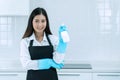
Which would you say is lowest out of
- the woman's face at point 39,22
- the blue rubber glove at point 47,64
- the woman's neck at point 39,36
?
the blue rubber glove at point 47,64

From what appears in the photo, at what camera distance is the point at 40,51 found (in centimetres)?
227

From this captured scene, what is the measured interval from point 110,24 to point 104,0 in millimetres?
335

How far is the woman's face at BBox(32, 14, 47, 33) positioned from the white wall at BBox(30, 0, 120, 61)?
1.41m

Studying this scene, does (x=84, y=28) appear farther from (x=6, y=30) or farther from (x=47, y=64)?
(x=47, y=64)

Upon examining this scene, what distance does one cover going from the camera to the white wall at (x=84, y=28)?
365 centimetres

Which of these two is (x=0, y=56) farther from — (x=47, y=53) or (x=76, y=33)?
(x=47, y=53)

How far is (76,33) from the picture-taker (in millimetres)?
3672

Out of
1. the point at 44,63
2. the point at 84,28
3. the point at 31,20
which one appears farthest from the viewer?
the point at 84,28

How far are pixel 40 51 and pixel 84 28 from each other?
150cm

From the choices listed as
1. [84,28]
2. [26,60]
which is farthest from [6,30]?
[26,60]

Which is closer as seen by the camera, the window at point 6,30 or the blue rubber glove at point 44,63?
the blue rubber glove at point 44,63

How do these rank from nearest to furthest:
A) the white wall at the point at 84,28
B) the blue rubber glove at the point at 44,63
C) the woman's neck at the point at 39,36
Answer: the blue rubber glove at the point at 44,63 → the woman's neck at the point at 39,36 → the white wall at the point at 84,28

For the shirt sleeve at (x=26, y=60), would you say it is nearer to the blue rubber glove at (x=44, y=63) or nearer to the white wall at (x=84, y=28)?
the blue rubber glove at (x=44, y=63)

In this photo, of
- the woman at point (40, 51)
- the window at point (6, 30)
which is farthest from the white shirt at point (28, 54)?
the window at point (6, 30)
